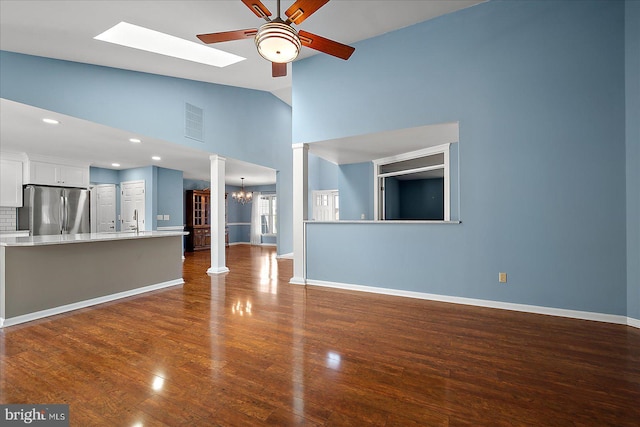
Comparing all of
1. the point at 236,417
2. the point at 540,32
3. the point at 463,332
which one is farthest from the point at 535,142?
the point at 236,417

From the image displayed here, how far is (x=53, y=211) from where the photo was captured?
20.6 ft

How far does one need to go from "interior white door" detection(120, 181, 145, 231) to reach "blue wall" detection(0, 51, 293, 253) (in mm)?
542

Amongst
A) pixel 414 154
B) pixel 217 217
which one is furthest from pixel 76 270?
pixel 414 154

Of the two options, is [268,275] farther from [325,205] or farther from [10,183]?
[10,183]

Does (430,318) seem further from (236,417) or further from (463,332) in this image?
(236,417)

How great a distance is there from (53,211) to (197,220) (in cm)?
384

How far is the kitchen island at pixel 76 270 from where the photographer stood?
3.15 metres

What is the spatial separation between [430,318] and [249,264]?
4741 millimetres

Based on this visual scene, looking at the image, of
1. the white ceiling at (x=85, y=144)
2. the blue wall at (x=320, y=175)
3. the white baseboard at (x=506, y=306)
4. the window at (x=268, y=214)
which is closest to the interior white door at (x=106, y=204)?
the white ceiling at (x=85, y=144)

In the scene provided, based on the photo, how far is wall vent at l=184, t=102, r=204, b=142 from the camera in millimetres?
5301

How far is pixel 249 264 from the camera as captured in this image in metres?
6.97

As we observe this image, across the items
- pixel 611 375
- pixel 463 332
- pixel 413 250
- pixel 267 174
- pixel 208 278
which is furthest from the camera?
pixel 267 174

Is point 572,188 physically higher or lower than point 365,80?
lower

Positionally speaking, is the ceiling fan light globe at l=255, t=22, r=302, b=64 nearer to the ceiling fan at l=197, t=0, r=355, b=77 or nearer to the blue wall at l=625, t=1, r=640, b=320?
the ceiling fan at l=197, t=0, r=355, b=77
